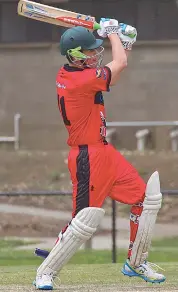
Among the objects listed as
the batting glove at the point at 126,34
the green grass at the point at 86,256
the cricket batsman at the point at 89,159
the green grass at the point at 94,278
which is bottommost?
A: the green grass at the point at 86,256

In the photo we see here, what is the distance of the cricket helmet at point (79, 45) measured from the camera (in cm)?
708

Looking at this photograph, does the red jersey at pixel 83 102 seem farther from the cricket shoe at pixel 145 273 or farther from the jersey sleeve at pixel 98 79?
the cricket shoe at pixel 145 273

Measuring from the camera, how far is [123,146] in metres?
23.0

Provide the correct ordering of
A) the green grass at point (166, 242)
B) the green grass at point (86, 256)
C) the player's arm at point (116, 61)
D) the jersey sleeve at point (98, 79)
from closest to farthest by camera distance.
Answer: the jersey sleeve at point (98, 79) < the player's arm at point (116, 61) < the green grass at point (86, 256) < the green grass at point (166, 242)

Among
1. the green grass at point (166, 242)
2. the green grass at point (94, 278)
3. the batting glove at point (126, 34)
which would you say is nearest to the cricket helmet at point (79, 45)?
the batting glove at point (126, 34)

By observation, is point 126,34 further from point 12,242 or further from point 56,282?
point 12,242

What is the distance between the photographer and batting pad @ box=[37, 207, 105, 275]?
698 cm

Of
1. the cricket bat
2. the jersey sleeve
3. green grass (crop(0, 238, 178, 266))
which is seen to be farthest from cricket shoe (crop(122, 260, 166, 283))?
green grass (crop(0, 238, 178, 266))

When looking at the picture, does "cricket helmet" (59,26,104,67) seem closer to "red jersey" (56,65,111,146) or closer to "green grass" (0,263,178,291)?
"red jersey" (56,65,111,146)

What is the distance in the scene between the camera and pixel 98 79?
6.96 metres

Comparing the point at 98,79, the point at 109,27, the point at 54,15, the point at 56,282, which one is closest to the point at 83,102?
the point at 98,79

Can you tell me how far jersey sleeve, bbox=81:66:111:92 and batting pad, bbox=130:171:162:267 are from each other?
0.80 meters

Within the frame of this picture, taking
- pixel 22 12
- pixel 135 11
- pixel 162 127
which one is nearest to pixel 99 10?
pixel 135 11

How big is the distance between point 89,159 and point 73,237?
598 millimetres
